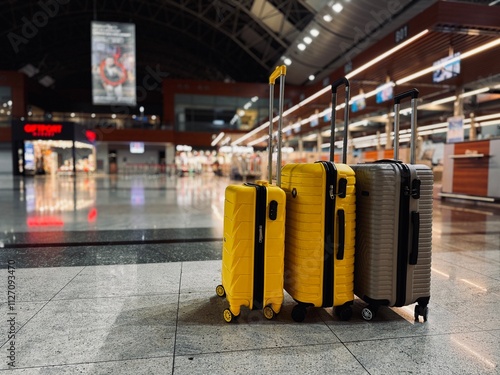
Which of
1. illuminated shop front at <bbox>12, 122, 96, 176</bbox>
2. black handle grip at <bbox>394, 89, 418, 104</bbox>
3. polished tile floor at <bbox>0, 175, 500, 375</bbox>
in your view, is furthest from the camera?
Answer: illuminated shop front at <bbox>12, 122, 96, 176</bbox>

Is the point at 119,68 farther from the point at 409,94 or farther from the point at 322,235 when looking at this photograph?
the point at 322,235

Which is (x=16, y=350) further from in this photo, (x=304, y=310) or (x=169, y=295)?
(x=304, y=310)

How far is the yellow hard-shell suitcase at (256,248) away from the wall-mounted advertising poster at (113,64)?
57.0ft

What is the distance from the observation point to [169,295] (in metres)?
2.58

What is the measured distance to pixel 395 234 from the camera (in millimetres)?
2121

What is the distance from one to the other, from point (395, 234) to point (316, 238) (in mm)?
493

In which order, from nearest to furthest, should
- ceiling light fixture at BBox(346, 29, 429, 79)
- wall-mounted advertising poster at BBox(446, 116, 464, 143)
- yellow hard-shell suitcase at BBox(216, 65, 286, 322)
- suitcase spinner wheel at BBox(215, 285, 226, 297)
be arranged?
yellow hard-shell suitcase at BBox(216, 65, 286, 322) → suitcase spinner wheel at BBox(215, 285, 226, 297) → ceiling light fixture at BBox(346, 29, 429, 79) → wall-mounted advertising poster at BBox(446, 116, 464, 143)

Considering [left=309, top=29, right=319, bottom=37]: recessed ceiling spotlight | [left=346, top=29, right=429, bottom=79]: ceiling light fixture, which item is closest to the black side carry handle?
[left=346, top=29, right=429, bottom=79]: ceiling light fixture

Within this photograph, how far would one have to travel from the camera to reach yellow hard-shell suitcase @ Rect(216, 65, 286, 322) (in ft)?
6.73

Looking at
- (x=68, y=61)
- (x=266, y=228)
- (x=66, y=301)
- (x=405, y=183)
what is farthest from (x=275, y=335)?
(x=68, y=61)

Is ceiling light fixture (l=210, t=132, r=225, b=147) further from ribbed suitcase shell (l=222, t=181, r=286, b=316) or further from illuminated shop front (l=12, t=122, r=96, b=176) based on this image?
ribbed suitcase shell (l=222, t=181, r=286, b=316)

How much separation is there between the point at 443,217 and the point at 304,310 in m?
5.73

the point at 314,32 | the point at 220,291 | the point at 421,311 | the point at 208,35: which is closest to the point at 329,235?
the point at 421,311

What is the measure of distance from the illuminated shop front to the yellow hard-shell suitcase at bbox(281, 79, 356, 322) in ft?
76.0
